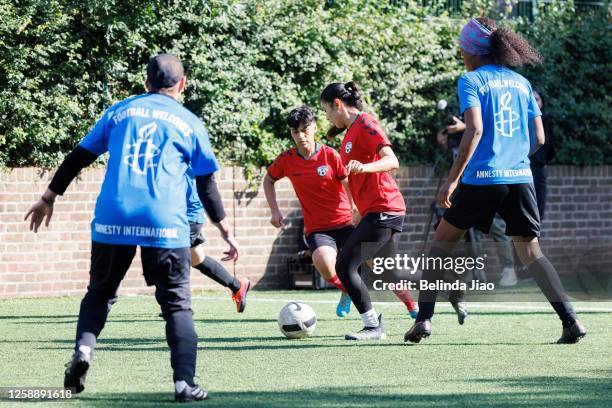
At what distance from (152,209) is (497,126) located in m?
3.09

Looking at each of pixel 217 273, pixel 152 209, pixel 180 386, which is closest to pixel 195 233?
pixel 217 273

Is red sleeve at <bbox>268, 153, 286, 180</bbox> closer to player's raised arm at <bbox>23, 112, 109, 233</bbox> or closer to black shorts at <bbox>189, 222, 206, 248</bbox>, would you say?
black shorts at <bbox>189, 222, 206, 248</bbox>

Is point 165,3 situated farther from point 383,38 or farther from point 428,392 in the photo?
point 428,392

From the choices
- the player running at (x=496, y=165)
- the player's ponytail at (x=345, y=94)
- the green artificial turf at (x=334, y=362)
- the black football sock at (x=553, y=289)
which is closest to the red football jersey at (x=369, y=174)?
the player's ponytail at (x=345, y=94)

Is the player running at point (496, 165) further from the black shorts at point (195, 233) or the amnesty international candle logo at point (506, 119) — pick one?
the black shorts at point (195, 233)

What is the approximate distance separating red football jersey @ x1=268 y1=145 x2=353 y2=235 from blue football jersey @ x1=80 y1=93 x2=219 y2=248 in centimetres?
398

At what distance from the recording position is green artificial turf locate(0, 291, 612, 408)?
5750mm

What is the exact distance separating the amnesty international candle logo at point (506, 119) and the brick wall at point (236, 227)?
6787mm

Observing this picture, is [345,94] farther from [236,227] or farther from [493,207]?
[236,227]

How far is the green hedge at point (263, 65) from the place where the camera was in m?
13.0

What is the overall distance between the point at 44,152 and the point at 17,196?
0.61 meters

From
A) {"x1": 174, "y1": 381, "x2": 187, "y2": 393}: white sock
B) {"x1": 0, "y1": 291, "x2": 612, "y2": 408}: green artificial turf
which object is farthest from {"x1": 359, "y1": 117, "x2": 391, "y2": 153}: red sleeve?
{"x1": 174, "y1": 381, "x2": 187, "y2": 393}: white sock

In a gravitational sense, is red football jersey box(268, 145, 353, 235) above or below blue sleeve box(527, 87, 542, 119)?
below

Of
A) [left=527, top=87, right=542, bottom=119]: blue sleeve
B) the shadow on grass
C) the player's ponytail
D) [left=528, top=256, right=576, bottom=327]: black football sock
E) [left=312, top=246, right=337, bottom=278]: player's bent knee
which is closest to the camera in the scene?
the shadow on grass
